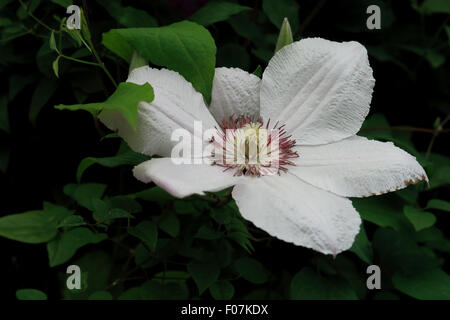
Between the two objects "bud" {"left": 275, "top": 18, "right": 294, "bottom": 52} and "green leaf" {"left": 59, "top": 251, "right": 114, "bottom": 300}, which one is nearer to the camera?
"bud" {"left": 275, "top": 18, "right": 294, "bottom": 52}

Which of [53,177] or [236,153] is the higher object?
[236,153]

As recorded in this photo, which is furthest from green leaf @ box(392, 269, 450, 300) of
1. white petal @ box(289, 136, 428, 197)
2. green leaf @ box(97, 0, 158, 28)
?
green leaf @ box(97, 0, 158, 28)

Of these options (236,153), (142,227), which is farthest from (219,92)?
(142,227)

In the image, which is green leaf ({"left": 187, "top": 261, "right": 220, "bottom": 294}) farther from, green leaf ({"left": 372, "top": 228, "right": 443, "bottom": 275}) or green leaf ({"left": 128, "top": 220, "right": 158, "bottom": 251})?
green leaf ({"left": 372, "top": 228, "right": 443, "bottom": 275})

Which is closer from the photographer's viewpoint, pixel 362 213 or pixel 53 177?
pixel 362 213

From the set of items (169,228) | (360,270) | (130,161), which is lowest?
(360,270)

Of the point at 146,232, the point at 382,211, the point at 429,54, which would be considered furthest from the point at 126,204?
the point at 429,54

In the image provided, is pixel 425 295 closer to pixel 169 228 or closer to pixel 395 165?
pixel 395 165

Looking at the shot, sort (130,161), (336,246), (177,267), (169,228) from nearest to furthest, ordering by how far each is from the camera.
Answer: (336,246)
(130,161)
(169,228)
(177,267)
